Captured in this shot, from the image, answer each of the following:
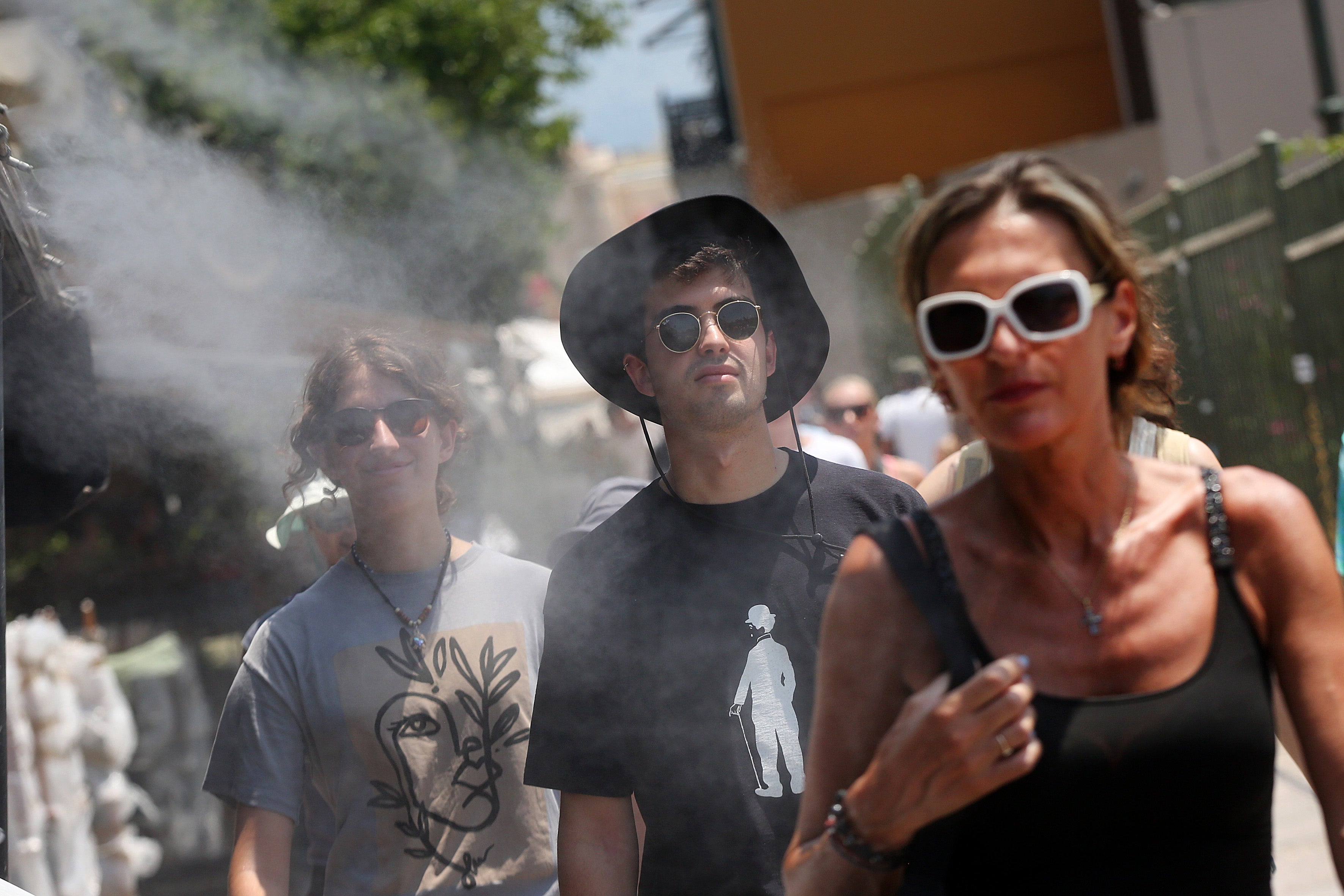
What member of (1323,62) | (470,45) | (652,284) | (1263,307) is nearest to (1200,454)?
(652,284)

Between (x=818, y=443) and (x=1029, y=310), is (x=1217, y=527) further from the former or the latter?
(x=818, y=443)

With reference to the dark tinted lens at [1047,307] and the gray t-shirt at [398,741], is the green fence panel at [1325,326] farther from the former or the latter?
the dark tinted lens at [1047,307]

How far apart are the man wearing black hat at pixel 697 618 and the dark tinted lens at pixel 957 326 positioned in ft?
2.61

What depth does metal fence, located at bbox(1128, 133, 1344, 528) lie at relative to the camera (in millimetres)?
6051

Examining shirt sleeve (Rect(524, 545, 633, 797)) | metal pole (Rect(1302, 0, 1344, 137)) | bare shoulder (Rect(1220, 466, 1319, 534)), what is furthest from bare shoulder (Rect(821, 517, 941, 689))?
metal pole (Rect(1302, 0, 1344, 137))

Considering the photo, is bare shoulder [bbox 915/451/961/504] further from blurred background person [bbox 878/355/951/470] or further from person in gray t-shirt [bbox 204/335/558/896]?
blurred background person [bbox 878/355/951/470]

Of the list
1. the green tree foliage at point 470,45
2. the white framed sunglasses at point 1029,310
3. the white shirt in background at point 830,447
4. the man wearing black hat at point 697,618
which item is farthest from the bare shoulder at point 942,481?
the green tree foliage at point 470,45

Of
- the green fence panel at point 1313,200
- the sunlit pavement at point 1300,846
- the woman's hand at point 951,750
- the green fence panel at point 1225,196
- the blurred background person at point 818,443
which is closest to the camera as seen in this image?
the woman's hand at point 951,750

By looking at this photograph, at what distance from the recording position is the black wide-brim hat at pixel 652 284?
2271 mm

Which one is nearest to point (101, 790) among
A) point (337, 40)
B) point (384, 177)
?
point (384, 177)

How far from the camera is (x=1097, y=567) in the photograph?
1372 mm

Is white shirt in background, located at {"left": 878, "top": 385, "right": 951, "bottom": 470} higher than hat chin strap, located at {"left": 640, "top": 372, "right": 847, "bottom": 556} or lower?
lower

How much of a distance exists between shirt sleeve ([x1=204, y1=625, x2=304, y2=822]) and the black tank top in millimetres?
1450

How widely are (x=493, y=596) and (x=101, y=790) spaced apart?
4185 mm
